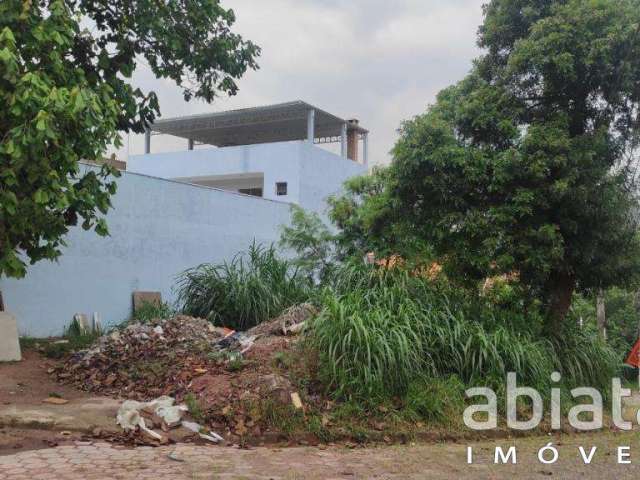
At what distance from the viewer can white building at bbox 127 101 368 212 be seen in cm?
2019

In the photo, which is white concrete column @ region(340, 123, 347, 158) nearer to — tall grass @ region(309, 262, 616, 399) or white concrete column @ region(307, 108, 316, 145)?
white concrete column @ region(307, 108, 316, 145)

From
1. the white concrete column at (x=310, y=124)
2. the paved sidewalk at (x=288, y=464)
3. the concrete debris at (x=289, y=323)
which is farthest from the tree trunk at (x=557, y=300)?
the white concrete column at (x=310, y=124)

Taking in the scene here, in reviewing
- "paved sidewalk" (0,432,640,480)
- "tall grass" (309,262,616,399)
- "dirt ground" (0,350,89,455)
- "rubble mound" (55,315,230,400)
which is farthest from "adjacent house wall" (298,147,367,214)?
"paved sidewalk" (0,432,640,480)

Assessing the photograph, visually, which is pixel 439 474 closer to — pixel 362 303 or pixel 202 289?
pixel 362 303

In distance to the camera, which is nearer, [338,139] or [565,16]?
[565,16]

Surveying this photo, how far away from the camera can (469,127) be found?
8.17 meters

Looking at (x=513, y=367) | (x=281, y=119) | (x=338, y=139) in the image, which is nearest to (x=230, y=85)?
(x=513, y=367)

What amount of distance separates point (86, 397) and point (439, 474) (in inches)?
156

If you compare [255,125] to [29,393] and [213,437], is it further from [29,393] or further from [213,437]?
[213,437]

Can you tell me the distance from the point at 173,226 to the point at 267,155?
8.10 m

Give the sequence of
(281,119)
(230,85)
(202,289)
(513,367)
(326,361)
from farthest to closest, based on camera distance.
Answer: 1. (281,119)
2. (202,289)
3. (230,85)
4. (513,367)
5. (326,361)

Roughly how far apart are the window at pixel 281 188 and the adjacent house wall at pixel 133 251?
5109 mm

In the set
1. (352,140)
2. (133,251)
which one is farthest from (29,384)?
(352,140)

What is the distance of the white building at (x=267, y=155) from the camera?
20.2 meters
